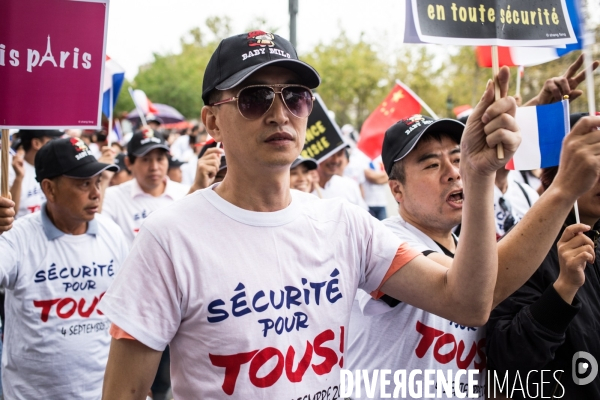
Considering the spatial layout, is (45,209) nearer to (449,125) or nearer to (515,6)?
(449,125)

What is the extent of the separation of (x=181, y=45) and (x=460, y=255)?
53740 mm

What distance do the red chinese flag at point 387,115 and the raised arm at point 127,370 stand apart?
5.18m

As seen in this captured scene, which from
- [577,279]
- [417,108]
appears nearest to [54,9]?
[577,279]

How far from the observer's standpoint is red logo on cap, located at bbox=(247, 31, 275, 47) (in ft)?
6.77

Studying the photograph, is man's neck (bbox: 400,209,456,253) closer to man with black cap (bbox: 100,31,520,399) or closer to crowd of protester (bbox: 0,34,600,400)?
crowd of protester (bbox: 0,34,600,400)

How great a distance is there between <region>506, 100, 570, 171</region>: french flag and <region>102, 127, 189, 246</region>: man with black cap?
4.03 metres

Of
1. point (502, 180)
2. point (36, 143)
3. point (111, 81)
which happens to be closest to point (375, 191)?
point (502, 180)

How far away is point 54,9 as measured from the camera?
297cm

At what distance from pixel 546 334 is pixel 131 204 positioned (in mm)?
4554

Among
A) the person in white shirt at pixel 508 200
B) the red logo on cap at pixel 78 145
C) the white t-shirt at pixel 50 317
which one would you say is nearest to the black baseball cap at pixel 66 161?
the red logo on cap at pixel 78 145

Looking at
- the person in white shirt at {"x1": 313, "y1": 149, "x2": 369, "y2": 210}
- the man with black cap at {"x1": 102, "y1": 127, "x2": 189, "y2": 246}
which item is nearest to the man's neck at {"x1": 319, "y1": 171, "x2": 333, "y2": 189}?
the person in white shirt at {"x1": 313, "y1": 149, "x2": 369, "y2": 210}

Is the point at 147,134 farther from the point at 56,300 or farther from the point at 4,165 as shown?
the point at 4,165

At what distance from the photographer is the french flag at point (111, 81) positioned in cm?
675

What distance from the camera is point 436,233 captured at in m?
2.90
